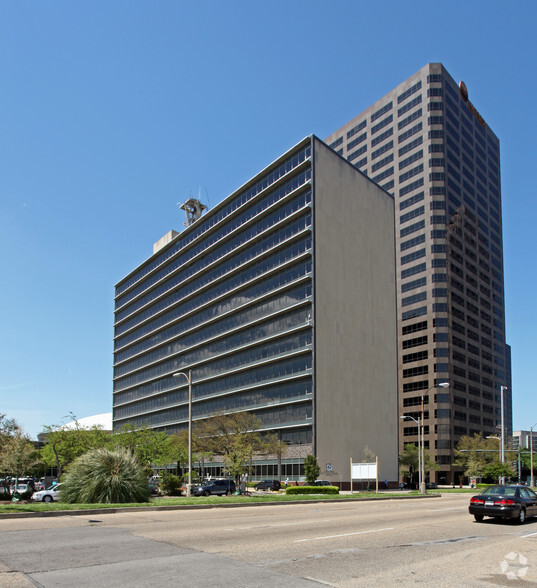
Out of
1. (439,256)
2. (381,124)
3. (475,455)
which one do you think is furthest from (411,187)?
(475,455)

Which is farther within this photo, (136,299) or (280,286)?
(136,299)

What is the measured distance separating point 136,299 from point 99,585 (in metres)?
117

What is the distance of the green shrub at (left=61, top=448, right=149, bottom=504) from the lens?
2683 centimetres

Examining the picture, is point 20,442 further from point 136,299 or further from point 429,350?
point 429,350

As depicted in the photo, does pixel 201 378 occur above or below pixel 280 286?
below

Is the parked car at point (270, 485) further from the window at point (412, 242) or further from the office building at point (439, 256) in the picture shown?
the window at point (412, 242)

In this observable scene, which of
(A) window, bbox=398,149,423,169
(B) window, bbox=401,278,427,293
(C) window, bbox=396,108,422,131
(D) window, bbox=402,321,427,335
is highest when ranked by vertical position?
(C) window, bbox=396,108,422,131

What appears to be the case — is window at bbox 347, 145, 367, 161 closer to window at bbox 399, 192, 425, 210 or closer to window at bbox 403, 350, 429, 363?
window at bbox 399, 192, 425, 210

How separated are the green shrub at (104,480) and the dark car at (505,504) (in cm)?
1519

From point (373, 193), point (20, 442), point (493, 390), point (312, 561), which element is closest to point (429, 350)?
point (493, 390)

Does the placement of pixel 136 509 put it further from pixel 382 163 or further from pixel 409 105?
pixel 409 105

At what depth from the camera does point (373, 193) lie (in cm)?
8275

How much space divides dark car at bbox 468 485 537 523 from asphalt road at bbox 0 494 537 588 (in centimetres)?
61

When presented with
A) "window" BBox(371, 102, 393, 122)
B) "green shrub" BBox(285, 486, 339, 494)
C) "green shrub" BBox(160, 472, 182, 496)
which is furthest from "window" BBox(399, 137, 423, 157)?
"green shrub" BBox(160, 472, 182, 496)
